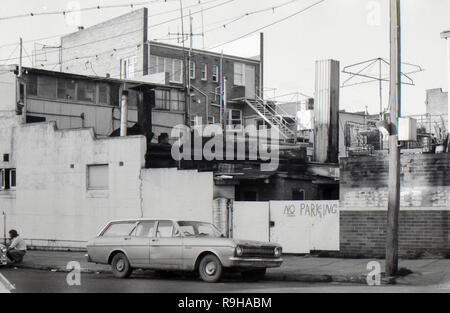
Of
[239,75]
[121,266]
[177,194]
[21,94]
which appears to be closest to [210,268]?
[121,266]

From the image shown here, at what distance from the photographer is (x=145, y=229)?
17.2 metres

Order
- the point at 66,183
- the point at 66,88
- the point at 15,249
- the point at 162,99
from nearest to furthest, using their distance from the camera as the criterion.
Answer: the point at 15,249 < the point at 66,183 < the point at 66,88 < the point at 162,99

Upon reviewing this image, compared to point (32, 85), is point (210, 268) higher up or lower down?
lower down

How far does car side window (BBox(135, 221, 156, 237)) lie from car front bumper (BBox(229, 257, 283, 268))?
2.59 m

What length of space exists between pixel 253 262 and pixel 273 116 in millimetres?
35214

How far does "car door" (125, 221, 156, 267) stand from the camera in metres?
16.9

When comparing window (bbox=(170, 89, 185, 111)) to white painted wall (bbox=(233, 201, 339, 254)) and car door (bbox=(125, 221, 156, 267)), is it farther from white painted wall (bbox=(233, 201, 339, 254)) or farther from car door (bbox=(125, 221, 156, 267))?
car door (bbox=(125, 221, 156, 267))

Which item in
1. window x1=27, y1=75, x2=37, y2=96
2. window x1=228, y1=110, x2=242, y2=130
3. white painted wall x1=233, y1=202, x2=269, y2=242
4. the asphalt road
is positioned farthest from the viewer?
window x1=228, y1=110, x2=242, y2=130

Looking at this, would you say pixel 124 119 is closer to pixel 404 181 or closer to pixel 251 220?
pixel 251 220

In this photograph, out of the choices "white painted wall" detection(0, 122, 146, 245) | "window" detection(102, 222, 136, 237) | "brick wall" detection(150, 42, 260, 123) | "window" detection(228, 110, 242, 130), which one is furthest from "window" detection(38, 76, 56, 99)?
"window" detection(228, 110, 242, 130)

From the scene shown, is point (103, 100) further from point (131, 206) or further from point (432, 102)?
point (432, 102)

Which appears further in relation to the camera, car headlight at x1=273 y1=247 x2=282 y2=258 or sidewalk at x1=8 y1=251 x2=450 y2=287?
car headlight at x1=273 y1=247 x2=282 y2=258

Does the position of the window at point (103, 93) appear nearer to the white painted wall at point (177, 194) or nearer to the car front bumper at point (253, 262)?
the white painted wall at point (177, 194)

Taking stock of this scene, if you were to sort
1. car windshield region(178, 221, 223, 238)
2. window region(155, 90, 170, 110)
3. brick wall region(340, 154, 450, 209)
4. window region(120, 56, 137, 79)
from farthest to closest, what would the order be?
window region(120, 56, 137, 79)
window region(155, 90, 170, 110)
brick wall region(340, 154, 450, 209)
car windshield region(178, 221, 223, 238)
